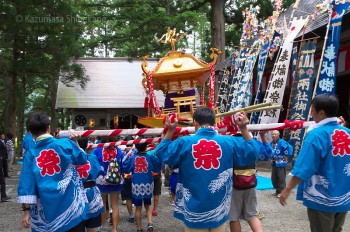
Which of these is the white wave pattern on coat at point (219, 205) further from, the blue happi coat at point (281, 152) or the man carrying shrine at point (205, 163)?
the blue happi coat at point (281, 152)

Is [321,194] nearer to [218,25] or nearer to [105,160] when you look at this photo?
[105,160]

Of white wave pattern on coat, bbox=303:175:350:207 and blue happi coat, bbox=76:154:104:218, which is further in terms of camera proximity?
blue happi coat, bbox=76:154:104:218

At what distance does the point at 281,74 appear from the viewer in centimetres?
1163

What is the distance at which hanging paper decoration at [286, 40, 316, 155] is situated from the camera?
10.9 m

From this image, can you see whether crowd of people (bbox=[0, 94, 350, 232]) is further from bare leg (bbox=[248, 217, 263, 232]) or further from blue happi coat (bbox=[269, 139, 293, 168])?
blue happi coat (bbox=[269, 139, 293, 168])

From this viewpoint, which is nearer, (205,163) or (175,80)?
(205,163)

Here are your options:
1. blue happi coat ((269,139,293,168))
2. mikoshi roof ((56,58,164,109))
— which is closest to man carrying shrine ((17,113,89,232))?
blue happi coat ((269,139,293,168))

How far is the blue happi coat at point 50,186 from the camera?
3.34 metres

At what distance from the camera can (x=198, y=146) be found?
10.7 ft

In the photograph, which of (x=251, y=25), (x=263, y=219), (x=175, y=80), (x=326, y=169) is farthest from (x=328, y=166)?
(x=251, y=25)

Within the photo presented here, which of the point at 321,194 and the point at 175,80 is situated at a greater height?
the point at 175,80

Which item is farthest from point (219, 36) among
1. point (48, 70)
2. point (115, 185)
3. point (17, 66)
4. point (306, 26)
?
point (115, 185)

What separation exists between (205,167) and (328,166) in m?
1.06

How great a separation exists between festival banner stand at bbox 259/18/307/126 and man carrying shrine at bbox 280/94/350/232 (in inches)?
323
